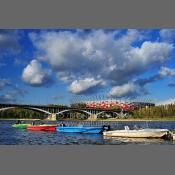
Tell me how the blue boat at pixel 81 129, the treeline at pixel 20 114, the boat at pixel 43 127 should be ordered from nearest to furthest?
the treeline at pixel 20 114 → the blue boat at pixel 81 129 → the boat at pixel 43 127

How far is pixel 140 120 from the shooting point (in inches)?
502

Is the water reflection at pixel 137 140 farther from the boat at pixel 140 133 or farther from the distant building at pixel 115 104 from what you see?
the distant building at pixel 115 104

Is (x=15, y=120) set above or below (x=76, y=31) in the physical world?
below

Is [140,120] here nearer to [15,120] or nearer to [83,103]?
[83,103]

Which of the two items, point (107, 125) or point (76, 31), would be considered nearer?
point (76, 31)

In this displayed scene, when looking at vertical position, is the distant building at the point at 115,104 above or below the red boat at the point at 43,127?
above

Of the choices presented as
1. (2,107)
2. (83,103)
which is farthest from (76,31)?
(2,107)

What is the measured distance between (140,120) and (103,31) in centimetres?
314

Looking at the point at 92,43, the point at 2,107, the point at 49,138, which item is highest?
the point at 92,43

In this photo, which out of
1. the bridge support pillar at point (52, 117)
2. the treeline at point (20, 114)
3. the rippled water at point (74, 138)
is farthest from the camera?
the bridge support pillar at point (52, 117)

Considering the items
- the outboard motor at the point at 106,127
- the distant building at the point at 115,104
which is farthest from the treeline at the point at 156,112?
the outboard motor at the point at 106,127

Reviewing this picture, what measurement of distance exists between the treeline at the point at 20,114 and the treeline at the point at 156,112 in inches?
117

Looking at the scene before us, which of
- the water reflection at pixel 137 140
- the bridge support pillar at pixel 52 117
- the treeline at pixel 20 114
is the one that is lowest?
the water reflection at pixel 137 140

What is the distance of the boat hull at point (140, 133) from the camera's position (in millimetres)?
12564
